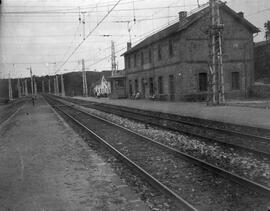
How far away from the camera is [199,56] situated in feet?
140

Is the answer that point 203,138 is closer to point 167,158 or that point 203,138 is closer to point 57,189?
point 167,158

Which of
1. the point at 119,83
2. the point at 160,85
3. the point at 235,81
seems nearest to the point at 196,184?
the point at 235,81

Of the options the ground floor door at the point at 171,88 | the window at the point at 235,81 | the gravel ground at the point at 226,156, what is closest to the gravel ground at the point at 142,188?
the gravel ground at the point at 226,156

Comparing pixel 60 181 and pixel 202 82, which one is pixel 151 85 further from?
pixel 60 181

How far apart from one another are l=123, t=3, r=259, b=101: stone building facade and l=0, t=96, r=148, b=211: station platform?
27968 millimetres

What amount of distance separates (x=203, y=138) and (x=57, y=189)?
7.73 metres

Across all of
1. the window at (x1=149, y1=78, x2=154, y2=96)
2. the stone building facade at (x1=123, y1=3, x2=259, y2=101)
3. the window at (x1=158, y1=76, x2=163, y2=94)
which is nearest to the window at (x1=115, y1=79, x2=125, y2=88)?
the window at (x1=149, y1=78, x2=154, y2=96)

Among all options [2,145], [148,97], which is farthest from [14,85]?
[2,145]

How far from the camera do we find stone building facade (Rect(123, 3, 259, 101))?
4178 cm

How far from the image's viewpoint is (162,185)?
7.77m

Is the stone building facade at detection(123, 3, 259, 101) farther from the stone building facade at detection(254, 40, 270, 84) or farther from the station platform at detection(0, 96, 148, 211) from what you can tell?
the station platform at detection(0, 96, 148, 211)

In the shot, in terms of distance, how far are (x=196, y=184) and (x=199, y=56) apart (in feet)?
117

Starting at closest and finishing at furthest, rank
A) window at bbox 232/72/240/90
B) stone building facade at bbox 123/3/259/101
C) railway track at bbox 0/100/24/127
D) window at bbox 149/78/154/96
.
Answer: railway track at bbox 0/100/24/127 → stone building facade at bbox 123/3/259/101 → window at bbox 232/72/240/90 → window at bbox 149/78/154/96

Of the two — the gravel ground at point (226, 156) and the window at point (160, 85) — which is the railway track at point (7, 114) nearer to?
the gravel ground at point (226, 156)
